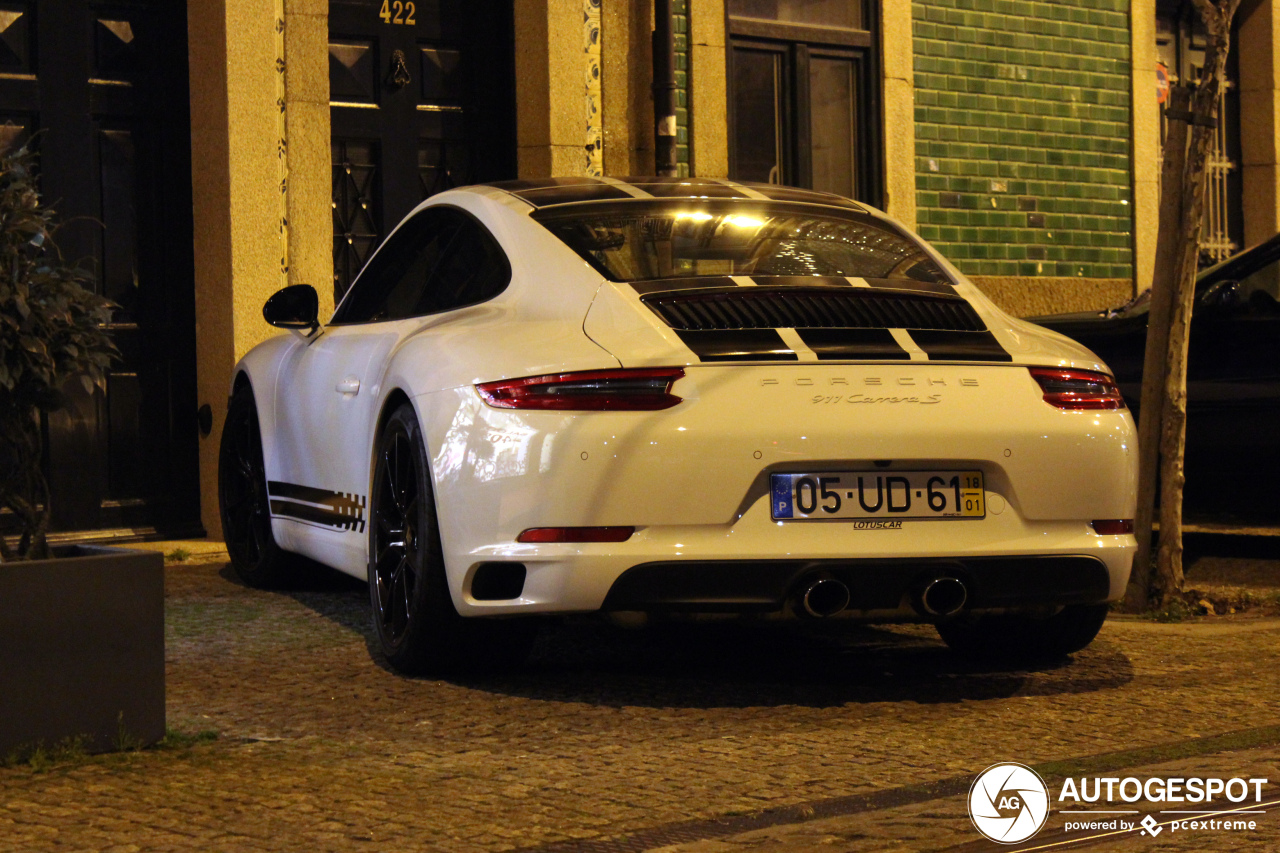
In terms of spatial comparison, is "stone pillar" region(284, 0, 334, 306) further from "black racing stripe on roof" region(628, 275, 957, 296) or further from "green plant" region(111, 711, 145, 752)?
"green plant" region(111, 711, 145, 752)

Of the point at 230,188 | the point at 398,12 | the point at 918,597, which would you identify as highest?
the point at 398,12

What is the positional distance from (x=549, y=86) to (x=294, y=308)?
4749 millimetres

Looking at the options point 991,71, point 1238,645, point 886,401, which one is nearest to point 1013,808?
point 886,401

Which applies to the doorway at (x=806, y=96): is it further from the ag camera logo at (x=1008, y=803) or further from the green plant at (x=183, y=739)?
the ag camera logo at (x=1008, y=803)

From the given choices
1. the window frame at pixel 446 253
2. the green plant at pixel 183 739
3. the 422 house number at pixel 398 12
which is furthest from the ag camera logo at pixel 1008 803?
the 422 house number at pixel 398 12

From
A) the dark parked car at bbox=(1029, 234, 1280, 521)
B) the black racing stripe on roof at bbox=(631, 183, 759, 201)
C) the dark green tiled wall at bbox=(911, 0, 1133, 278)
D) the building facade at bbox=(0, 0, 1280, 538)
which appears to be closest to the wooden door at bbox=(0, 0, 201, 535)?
A: the building facade at bbox=(0, 0, 1280, 538)

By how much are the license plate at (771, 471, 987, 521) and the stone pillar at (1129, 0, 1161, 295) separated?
33.4 feet

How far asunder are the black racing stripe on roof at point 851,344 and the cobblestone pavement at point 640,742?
0.86m

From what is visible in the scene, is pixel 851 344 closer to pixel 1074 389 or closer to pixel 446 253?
pixel 1074 389

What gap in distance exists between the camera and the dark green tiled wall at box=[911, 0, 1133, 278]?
13.3 meters

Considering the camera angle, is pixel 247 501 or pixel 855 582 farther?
pixel 247 501

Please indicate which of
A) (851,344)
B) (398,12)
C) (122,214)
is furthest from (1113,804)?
(398,12)

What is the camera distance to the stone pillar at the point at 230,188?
9.88 meters

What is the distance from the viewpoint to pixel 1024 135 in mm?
13781
